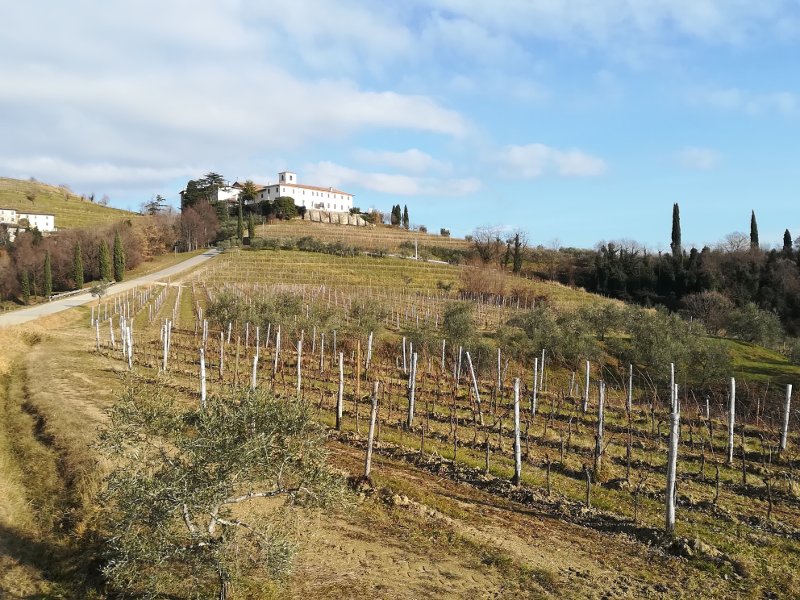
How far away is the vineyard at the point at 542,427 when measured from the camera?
1158 centimetres

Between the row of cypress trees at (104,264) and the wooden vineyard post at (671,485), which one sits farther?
the row of cypress trees at (104,264)

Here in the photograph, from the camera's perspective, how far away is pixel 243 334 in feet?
117

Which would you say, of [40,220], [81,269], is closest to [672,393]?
[81,269]

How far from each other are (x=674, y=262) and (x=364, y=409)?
7067 centimetres

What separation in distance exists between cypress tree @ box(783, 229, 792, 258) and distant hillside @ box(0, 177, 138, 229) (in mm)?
113314

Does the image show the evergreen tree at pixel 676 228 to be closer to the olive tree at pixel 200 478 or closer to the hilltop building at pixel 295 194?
the hilltop building at pixel 295 194

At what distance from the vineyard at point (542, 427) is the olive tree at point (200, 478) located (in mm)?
2297

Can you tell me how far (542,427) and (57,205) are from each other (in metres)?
148

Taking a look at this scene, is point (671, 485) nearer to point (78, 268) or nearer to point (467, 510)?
point (467, 510)

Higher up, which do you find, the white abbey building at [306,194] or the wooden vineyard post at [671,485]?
the white abbey building at [306,194]

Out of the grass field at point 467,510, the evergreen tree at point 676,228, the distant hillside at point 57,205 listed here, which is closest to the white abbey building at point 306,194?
the distant hillside at point 57,205

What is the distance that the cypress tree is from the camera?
75.2m

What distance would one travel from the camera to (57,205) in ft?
447

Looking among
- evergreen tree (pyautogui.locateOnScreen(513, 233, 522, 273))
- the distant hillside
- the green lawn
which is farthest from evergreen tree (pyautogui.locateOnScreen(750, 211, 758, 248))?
the distant hillside
